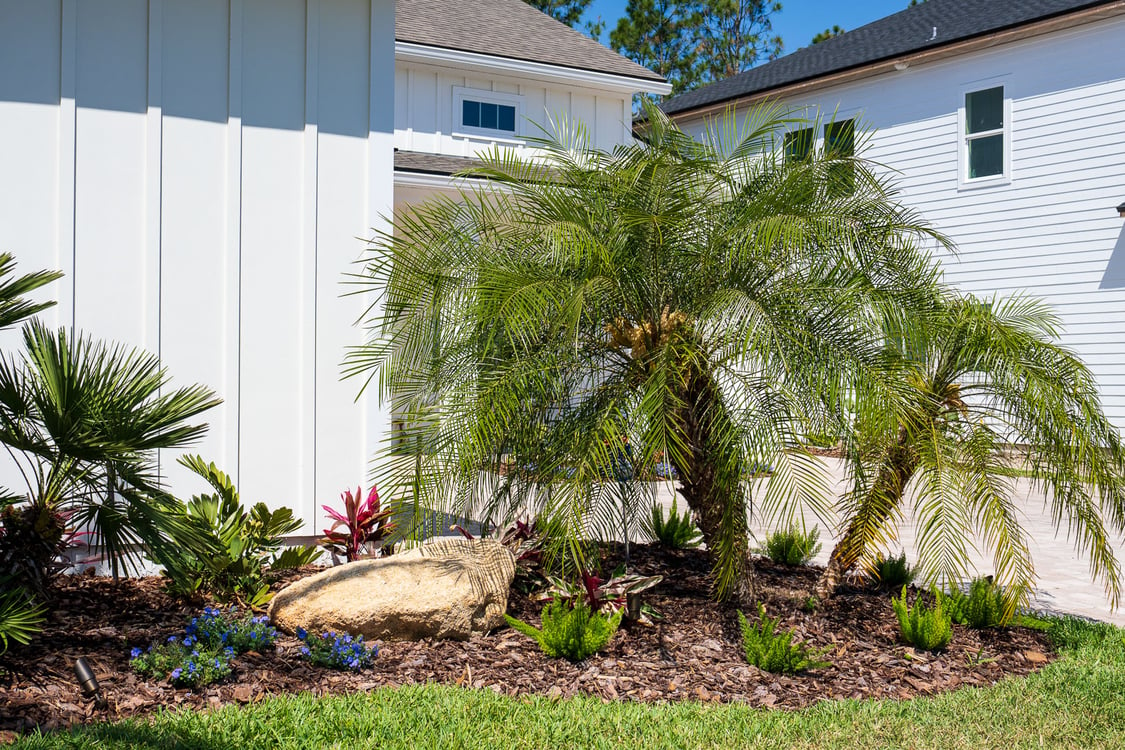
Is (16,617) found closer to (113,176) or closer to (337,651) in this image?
(337,651)

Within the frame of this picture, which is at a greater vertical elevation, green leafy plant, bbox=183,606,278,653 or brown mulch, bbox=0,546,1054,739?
green leafy plant, bbox=183,606,278,653

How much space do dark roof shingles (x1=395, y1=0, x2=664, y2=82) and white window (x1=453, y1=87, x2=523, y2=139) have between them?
71 cm

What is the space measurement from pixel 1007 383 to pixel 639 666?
8.52ft

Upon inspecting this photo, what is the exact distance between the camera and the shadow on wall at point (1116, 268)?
12.6 m

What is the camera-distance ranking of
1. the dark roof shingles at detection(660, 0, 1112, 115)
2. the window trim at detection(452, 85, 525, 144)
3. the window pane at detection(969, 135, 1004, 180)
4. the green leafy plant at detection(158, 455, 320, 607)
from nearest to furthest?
the green leafy plant at detection(158, 455, 320, 607) → the dark roof shingles at detection(660, 0, 1112, 115) → the window pane at detection(969, 135, 1004, 180) → the window trim at detection(452, 85, 525, 144)

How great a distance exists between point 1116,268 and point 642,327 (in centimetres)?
1037

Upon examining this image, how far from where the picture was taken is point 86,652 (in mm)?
4312

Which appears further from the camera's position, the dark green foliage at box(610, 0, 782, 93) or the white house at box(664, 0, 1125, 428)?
the dark green foliage at box(610, 0, 782, 93)

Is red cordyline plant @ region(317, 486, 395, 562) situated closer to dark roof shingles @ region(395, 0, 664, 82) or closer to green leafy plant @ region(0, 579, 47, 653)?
green leafy plant @ region(0, 579, 47, 653)

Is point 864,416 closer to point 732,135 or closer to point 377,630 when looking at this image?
point 732,135

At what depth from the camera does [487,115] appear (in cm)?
1496

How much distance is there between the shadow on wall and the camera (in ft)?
41.3

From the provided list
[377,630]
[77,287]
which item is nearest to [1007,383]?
[377,630]

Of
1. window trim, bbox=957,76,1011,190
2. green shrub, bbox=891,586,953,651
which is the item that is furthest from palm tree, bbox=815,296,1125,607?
window trim, bbox=957,76,1011,190
